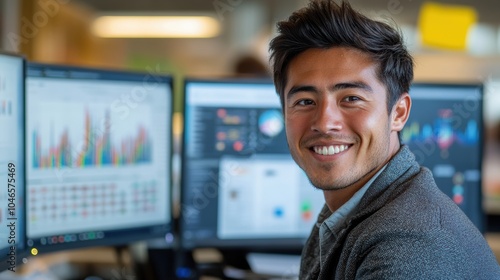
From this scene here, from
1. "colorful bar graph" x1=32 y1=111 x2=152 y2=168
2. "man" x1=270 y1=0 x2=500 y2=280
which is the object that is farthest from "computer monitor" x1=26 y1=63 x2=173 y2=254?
"man" x1=270 y1=0 x2=500 y2=280

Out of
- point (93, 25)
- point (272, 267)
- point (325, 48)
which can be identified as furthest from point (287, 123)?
point (93, 25)

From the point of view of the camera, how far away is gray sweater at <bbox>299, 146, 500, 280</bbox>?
32.8 inches

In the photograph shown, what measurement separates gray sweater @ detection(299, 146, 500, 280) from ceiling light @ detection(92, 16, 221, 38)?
5.41m

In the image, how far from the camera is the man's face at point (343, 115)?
3.52 feet

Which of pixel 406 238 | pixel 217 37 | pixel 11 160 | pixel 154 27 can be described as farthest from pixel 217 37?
pixel 406 238

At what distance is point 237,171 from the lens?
1752 mm

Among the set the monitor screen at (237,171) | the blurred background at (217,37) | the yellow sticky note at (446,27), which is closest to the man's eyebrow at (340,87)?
the monitor screen at (237,171)

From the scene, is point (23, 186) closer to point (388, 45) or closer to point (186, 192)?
point (186, 192)

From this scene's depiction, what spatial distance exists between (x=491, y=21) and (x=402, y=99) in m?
5.74

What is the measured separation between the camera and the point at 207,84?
1.74 m

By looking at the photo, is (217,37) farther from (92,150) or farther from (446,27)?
(92,150)

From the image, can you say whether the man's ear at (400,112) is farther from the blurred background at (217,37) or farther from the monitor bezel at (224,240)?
the blurred background at (217,37)

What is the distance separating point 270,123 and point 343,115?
70 cm

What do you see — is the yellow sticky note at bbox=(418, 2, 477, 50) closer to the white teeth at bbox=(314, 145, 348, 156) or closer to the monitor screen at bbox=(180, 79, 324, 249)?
the monitor screen at bbox=(180, 79, 324, 249)
